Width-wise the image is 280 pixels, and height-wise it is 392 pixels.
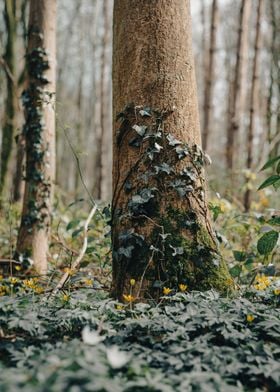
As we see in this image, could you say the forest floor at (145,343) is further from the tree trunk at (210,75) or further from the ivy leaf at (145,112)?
the tree trunk at (210,75)

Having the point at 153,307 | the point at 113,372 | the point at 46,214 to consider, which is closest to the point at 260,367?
the point at 113,372

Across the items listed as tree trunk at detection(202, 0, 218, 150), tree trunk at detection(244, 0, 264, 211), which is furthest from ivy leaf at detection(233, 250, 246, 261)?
tree trunk at detection(202, 0, 218, 150)

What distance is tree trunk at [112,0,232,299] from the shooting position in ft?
9.36

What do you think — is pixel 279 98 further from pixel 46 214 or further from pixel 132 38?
pixel 132 38

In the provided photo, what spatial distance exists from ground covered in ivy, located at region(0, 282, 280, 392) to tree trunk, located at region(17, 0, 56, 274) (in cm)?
234

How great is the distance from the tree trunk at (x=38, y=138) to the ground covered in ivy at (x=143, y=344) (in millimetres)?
2339

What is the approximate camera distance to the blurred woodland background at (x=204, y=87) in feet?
28.6

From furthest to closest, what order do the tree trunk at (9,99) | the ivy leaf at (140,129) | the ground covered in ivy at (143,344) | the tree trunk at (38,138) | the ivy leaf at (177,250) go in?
the tree trunk at (9,99)
the tree trunk at (38,138)
the ivy leaf at (140,129)
the ivy leaf at (177,250)
the ground covered in ivy at (143,344)

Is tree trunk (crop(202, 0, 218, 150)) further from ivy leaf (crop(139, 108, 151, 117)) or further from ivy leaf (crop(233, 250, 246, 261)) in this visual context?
ivy leaf (crop(139, 108, 151, 117))

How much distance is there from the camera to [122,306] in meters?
2.74

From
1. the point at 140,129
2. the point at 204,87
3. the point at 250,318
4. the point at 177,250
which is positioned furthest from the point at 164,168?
the point at 204,87

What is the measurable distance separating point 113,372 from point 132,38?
220cm

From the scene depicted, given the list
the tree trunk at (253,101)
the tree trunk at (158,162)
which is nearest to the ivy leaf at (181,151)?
the tree trunk at (158,162)

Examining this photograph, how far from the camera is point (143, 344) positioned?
2.28m
